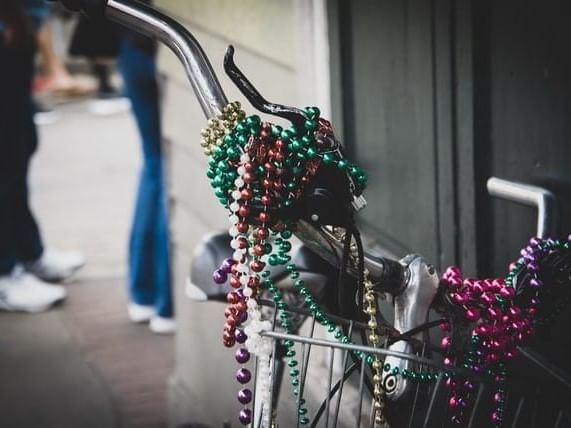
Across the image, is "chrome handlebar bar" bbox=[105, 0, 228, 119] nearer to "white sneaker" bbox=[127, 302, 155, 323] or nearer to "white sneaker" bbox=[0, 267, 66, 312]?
"white sneaker" bbox=[127, 302, 155, 323]

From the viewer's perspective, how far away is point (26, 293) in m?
6.50

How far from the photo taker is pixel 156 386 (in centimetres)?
539

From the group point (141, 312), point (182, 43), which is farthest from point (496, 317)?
point (141, 312)

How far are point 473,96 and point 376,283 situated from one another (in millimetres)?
949

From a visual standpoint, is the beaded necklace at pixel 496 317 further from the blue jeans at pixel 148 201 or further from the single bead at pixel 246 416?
the blue jeans at pixel 148 201

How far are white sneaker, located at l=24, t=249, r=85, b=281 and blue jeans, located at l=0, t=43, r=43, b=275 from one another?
2.8 inches

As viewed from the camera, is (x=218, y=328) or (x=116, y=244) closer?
(x=218, y=328)

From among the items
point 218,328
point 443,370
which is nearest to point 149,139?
point 218,328

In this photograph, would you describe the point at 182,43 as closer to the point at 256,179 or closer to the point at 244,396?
the point at 256,179

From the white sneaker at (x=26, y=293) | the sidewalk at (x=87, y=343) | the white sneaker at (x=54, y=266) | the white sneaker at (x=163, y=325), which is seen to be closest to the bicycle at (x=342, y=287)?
the sidewalk at (x=87, y=343)

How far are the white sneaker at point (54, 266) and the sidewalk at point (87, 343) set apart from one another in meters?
0.08

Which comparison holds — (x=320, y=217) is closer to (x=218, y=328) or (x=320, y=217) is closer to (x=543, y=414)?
(x=543, y=414)

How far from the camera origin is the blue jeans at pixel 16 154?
6387mm

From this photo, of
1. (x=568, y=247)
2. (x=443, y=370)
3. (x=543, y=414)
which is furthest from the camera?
(x=543, y=414)
